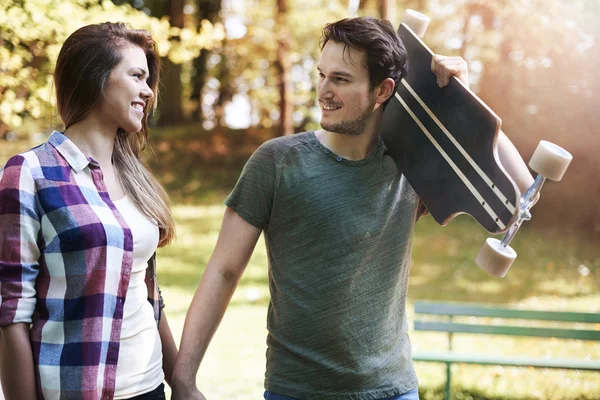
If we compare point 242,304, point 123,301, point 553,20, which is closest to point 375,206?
point 123,301

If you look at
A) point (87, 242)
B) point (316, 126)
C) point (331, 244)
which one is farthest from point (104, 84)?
point (316, 126)

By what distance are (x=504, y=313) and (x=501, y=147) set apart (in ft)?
9.79

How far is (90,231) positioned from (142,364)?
1.48 ft

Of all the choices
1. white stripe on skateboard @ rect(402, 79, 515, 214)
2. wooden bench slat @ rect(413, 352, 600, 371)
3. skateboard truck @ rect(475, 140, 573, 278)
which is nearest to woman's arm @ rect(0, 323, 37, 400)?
skateboard truck @ rect(475, 140, 573, 278)

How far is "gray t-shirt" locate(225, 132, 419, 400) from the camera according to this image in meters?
2.12

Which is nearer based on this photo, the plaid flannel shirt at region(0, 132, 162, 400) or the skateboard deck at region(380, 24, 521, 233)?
the plaid flannel shirt at region(0, 132, 162, 400)

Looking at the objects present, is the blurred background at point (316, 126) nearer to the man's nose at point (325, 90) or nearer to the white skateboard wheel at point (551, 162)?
the man's nose at point (325, 90)

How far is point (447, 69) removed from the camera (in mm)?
2088

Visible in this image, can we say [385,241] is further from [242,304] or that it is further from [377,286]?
[242,304]

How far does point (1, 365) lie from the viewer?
5.86 feet

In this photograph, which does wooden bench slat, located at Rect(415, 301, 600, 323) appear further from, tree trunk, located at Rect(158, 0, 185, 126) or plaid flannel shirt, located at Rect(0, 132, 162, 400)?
tree trunk, located at Rect(158, 0, 185, 126)

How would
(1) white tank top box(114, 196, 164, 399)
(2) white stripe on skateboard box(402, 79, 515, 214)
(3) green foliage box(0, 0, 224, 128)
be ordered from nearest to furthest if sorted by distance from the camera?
(2) white stripe on skateboard box(402, 79, 515, 214)
(1) white tank top box(114, 196, 164, 399)
(3) green foliage box(0, 0, 224, 128)

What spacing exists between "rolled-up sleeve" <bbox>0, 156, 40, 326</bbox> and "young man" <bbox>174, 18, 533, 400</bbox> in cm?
58

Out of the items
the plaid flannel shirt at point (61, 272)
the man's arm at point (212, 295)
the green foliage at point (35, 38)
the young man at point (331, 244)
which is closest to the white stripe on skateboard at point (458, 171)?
the young man at point (331, 244)
